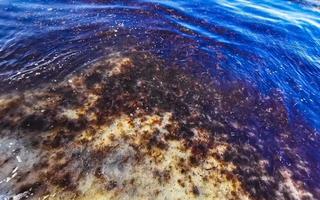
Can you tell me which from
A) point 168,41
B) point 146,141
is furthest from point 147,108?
point 168,41

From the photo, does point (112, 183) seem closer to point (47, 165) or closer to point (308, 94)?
point (47, 165)

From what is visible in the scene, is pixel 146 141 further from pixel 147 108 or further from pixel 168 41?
pixel 168 41

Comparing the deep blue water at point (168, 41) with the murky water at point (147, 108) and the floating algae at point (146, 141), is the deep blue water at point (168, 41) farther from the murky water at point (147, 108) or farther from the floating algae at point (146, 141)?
the floating algae at point (146, 141)

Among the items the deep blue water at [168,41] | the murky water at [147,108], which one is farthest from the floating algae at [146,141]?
the deep blue water at [168,41]

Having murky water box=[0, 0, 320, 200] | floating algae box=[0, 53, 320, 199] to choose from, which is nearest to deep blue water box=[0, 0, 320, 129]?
murky water box=[0, 0, 320, 200]

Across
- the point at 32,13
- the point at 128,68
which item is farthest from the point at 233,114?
the point at 32,13

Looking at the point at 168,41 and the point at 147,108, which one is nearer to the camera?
the point at 147,108

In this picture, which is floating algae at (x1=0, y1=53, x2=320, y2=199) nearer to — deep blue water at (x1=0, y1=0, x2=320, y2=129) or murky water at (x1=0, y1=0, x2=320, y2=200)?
murky water at (x1=0, y1=0, x2=320, y2=200)
